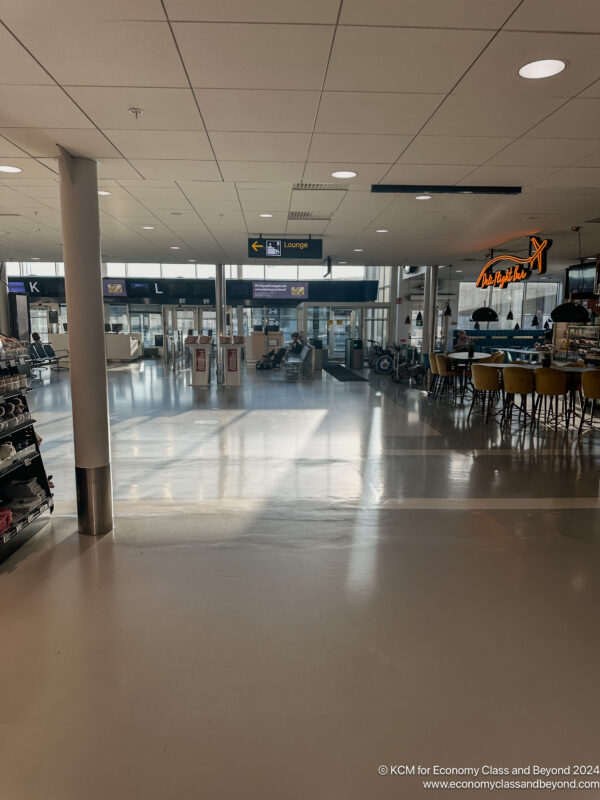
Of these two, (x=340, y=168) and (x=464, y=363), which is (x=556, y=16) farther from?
(x=464, y=363)

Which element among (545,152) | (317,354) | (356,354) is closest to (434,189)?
(545,152)

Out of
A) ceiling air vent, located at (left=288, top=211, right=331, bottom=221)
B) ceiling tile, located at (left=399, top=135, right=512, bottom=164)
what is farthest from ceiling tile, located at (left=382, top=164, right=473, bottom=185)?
ceiling air vent, located at (left=288, top=211, right=331, bottom=221)

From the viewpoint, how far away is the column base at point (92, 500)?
3.99 m

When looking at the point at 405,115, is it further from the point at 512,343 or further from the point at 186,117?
the point at 512,343

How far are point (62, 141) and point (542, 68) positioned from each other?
10.5 ft

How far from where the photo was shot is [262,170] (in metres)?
4.53

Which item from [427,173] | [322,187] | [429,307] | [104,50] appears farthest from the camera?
[429,307]

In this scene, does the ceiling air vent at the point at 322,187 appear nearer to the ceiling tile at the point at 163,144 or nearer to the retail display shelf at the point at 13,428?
the ceiling tile at the point at 163,144

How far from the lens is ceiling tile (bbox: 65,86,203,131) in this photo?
9.40 feet

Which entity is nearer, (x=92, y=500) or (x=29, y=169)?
(x=92, y=500)

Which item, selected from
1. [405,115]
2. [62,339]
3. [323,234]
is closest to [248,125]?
[405,115]

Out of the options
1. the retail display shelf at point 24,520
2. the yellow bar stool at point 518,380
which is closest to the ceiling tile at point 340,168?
the retail display shelf at point 24,520

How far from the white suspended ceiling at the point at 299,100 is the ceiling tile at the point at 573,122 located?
2 cm

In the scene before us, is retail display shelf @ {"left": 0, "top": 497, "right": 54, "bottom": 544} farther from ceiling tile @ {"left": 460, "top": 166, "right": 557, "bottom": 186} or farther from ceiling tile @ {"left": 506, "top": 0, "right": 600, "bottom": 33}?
ceiling tile @ {"left": 460, "top": 166, "right": 557, "bottom": 186}
